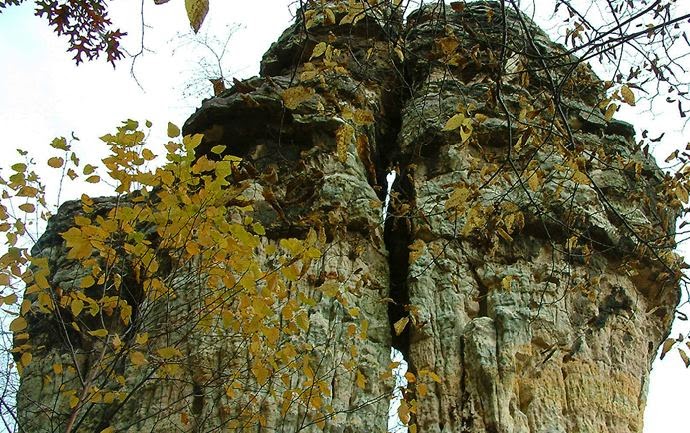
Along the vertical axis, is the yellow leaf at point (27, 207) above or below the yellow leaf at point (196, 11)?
above

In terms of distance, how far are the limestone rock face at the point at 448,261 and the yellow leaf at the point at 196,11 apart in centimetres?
253

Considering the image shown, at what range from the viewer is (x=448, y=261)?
7.08m

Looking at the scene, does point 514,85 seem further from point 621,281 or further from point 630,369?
point 630,369

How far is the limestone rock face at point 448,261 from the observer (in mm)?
5914

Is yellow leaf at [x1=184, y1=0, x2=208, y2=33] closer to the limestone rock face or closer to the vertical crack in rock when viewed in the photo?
the limestone rock face

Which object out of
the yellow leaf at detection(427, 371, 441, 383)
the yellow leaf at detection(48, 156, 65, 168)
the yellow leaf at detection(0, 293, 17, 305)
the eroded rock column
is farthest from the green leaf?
the yellow leaf at detection(427, 371, 441, 383)

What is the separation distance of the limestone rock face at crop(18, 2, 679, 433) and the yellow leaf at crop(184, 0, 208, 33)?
8.30ft

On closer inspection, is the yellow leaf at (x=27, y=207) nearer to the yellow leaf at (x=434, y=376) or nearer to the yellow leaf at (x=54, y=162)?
the yellow leaf at (x=54, y=162)

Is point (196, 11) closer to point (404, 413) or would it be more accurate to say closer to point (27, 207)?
point (27, 207)

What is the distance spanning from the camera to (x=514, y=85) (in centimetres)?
842

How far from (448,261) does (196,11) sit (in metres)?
5.29

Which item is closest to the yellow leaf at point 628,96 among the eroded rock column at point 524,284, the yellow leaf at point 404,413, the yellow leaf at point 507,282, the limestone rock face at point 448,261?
the limestone rock face at point 448,261

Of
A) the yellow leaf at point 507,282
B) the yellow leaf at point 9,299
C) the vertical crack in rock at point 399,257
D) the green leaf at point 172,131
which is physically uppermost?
the vertical crack in rock at point 399,257

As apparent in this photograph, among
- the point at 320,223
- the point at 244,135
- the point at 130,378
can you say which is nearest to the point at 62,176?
the point at 130,378
